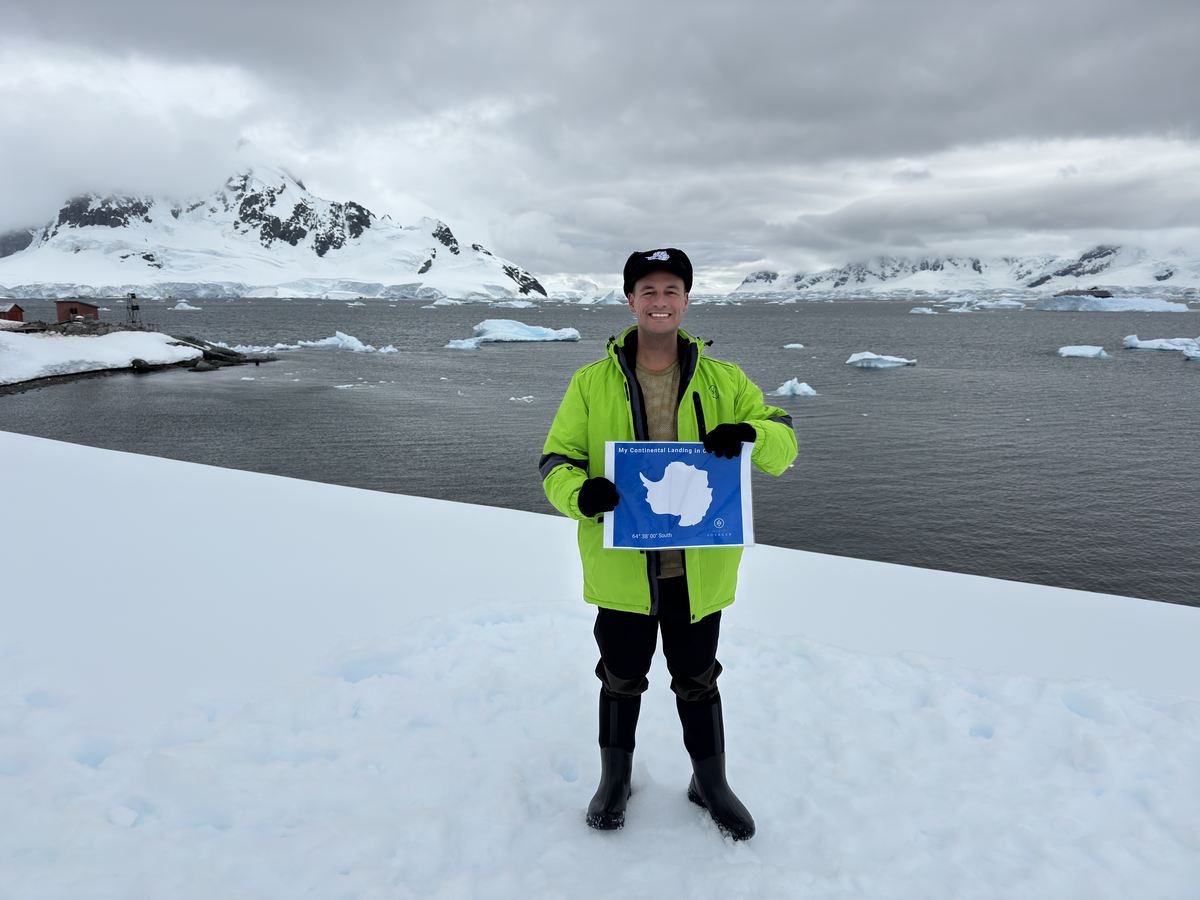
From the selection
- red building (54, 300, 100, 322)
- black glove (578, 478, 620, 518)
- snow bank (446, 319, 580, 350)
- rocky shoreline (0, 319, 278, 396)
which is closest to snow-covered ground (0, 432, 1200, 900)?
black glove (578, 478, 620, 518)

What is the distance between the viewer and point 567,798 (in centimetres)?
299

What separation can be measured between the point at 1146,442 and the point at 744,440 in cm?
2593

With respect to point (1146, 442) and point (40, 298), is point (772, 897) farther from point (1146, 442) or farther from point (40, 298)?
point (40, 298)

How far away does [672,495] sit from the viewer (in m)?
2.57

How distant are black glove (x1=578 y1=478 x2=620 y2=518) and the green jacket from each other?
11cm

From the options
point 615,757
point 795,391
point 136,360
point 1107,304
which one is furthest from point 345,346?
point 1107,304

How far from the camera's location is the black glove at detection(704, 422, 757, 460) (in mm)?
2480

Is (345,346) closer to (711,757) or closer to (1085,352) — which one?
(1085,352)

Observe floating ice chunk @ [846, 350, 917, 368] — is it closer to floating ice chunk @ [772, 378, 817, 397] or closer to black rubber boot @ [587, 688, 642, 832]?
floating ice chunk @ [772, 378, 817, 397]

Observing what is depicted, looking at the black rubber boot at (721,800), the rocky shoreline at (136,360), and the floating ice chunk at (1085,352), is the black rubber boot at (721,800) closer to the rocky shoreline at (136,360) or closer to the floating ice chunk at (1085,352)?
the rocky shoreline at (136,360)

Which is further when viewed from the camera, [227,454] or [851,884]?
[227,454]

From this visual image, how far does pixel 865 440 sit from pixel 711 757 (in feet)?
69.6

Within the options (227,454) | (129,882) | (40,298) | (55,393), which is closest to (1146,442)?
(129,882)

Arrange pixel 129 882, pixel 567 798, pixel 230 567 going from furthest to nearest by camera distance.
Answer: pixel 230 567 < pixel 567 798 < pixel 129 882
